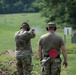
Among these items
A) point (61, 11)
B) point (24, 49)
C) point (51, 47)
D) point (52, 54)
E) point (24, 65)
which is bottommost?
point (61, 11)

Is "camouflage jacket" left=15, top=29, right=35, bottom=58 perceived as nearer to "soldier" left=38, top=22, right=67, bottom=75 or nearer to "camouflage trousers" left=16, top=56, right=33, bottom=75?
"camouflage trousers" left=16, top=56, right=33, bottom=75

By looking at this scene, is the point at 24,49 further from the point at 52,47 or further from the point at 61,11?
the point at 61,11

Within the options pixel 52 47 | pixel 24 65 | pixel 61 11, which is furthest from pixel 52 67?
pixel 61 11

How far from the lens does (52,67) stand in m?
7.89

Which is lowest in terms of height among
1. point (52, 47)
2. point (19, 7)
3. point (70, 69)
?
point (19, 7)

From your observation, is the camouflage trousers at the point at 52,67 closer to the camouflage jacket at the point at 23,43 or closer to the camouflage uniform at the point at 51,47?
the camouflage uniform at the point at 51,47

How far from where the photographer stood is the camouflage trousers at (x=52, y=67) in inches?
309

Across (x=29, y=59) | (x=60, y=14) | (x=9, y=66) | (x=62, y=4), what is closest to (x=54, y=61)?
(x=29, y=59)

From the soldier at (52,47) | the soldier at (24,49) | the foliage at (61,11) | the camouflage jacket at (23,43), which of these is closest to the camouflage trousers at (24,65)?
the soldier at (24,49)

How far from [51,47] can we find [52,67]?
0.48 meters

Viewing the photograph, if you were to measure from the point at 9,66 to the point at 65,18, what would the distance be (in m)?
38.4

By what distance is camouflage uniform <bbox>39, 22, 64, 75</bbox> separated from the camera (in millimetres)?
7840

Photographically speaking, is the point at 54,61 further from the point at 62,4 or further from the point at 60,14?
the point at 60,14

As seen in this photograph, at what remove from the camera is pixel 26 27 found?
30.3 ft
